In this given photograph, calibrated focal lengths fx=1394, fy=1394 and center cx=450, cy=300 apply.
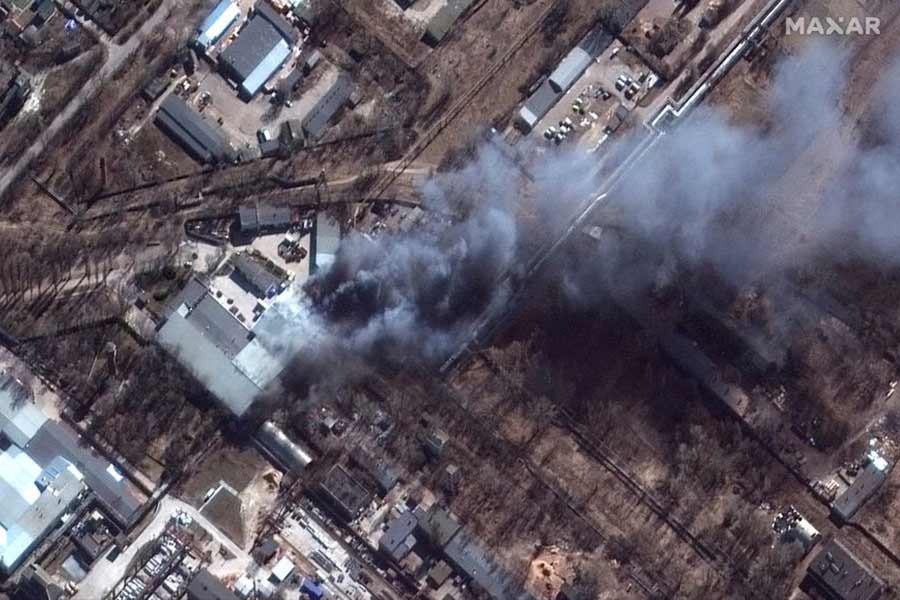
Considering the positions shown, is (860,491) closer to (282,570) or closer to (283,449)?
(283,449)

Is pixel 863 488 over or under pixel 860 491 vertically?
over

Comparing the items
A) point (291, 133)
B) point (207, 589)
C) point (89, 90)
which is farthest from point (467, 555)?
point (89, 90)

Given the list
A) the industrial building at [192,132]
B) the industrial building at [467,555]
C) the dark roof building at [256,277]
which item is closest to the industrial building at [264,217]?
the dark roof building at [256,277]

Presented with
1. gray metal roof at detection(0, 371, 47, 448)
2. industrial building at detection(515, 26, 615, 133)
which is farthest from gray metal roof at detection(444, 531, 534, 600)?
gray metal roof at detection(0, 371, 47, 448)

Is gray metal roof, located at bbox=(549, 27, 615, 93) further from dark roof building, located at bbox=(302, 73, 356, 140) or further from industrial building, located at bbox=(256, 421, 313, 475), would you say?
industrial building, located at bbox=(256, 421, 313, 475)

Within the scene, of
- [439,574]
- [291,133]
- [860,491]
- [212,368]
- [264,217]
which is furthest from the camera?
[291,133]

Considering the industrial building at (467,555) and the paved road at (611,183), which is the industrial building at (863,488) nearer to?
the industrial building at (467,555)

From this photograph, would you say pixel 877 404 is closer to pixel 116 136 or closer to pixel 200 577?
pixel 200 577

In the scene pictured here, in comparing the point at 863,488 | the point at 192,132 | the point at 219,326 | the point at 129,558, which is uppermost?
the point at 863,488
